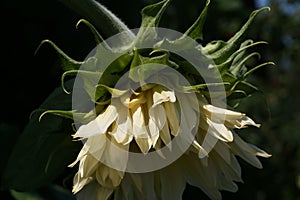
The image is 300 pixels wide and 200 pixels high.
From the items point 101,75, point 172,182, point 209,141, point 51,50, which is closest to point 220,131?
point 209,141

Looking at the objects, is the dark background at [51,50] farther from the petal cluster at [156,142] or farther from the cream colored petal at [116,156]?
the cream colored petal at [116,156]

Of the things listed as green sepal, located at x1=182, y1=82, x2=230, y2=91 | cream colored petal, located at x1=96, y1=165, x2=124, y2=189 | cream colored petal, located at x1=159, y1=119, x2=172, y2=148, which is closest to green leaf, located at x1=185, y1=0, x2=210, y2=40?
green sepal, located at x1=182, y1=82, x2=230, y2=91

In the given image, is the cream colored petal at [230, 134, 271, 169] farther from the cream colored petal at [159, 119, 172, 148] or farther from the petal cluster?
the cream colored petal at [159, 119, 172, 148]

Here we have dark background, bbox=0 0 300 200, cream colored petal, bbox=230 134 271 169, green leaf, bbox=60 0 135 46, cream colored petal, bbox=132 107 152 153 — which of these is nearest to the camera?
cream colored petal, bbox=132 107 152 153

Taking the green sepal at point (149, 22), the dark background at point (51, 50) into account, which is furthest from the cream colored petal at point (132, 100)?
the dark background at point (51, 50)

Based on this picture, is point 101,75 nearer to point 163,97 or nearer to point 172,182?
point 163,97

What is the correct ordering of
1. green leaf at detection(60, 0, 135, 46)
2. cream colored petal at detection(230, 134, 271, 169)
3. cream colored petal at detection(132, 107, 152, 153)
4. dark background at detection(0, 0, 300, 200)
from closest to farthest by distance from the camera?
cream colored petal at detection(132, 107, 152, 153) → cream colored petal at detection(230, 134, 271, 169) → green leaf at detection(60, 0, 135, 46) → dark background at detection(0, 0, 300, 200)

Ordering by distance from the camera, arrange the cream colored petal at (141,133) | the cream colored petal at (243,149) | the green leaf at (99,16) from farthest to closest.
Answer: the green leaf at (99,16)
the cream colored petal at (243,149)
the cream colored petal at (141,133)
